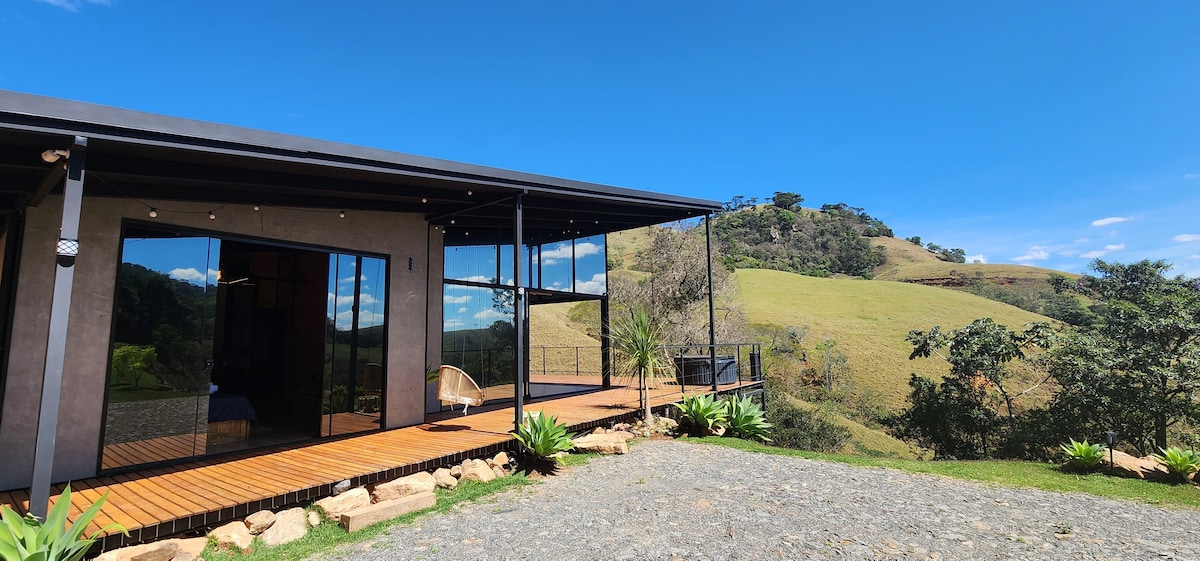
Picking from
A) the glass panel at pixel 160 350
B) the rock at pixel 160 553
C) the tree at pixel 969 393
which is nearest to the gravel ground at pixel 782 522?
the rock at pixel 160 553

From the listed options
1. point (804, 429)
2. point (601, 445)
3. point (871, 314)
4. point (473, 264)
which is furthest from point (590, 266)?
point (871, 314)

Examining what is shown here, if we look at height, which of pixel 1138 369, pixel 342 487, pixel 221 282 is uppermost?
pixel 221 282

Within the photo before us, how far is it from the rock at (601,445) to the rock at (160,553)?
4348 millimetres

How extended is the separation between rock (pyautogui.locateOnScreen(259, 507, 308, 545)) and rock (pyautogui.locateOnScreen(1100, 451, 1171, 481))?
9684mm

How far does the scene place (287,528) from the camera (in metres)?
4.14

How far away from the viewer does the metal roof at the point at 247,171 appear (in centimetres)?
349

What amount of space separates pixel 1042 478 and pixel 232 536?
8.53 metres

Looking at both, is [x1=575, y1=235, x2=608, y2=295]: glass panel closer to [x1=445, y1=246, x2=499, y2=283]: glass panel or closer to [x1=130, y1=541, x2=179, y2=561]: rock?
[x1=445, y1=246, x2=499, y2=283]: glass panel

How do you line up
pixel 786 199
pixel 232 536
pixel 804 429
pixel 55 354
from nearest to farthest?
pixel 55 354 < pixel 232 536 < pixel 804 429 < pixel 786 199

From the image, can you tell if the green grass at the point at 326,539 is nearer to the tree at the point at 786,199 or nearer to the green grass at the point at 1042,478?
the green grass at the point at 1042,478

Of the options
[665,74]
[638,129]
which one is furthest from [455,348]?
[638,129]

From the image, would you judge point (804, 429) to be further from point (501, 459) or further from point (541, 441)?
point (501, 459)

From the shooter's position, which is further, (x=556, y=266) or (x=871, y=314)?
(x=871, y=314)

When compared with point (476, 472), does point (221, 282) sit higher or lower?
higher
